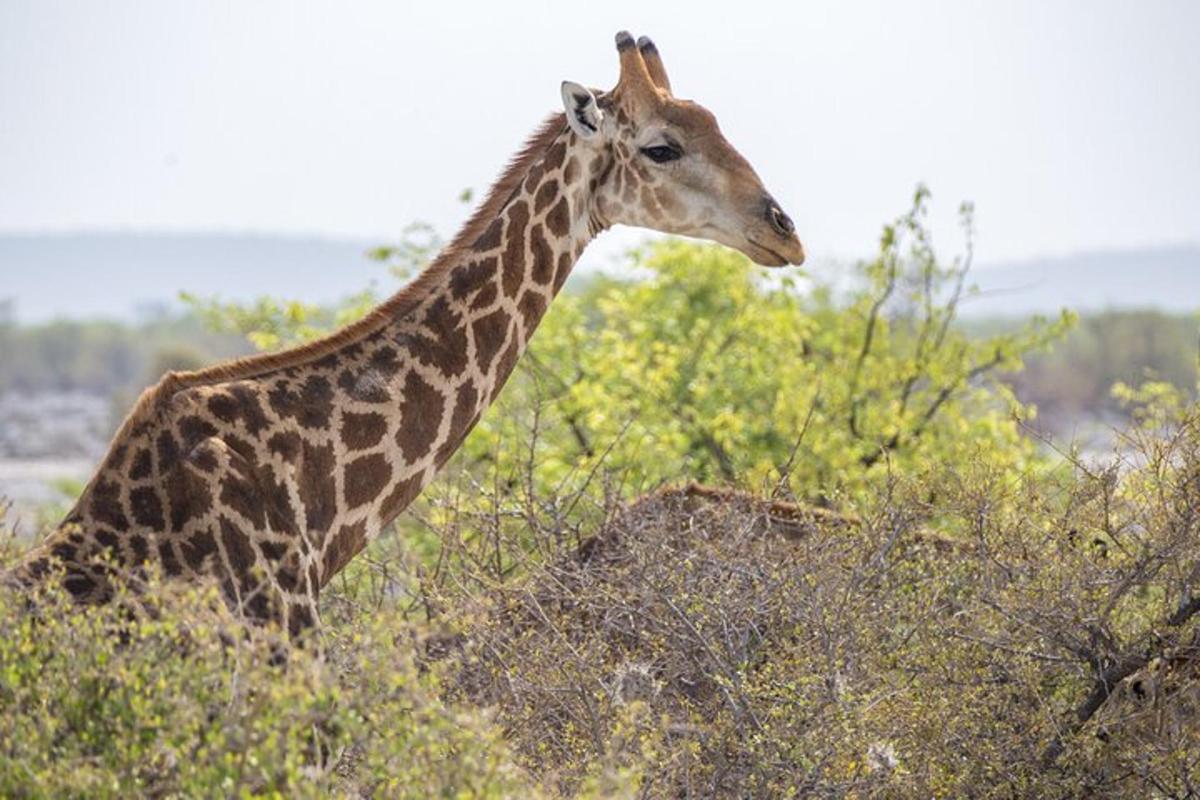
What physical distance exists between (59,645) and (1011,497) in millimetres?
3789

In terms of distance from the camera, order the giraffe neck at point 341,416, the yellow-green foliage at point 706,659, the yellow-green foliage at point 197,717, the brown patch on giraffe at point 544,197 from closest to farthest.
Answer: the yellow-green foliage at point 197,717, the yellow-green foliage at point 706,659, the giraffe neck at point 341,416, the brown patch on giraffe at point 544,197

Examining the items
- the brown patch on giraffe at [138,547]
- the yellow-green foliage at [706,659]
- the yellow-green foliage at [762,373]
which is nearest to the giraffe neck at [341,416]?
the brown patch on giraffe at [138,547]

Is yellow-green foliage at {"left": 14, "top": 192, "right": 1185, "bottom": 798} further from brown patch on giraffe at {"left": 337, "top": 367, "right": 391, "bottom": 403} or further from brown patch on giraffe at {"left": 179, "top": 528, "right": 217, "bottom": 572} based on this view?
brown patch on giraffe at {"left": 337, "top": 367, "right": 391, "bottom": 403}

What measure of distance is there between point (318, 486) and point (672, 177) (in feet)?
6.43

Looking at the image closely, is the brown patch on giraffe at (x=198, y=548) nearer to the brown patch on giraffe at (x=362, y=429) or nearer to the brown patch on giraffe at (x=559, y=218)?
the brown patch on giraffe at (x=362, y=429)

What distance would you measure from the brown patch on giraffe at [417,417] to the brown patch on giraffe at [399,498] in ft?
0.28

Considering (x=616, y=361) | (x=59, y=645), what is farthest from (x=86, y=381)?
(x=59, y=645)

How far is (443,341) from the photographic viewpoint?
754 cm

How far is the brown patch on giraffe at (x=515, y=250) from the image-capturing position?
25.5 ft

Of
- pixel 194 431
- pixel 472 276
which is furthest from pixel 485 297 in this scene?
pixel 194 431

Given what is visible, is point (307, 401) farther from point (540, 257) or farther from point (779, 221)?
point (779, 221)

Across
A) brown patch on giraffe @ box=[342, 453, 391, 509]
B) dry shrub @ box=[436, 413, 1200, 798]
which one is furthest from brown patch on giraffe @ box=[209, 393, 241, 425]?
dry shrub @ box=[436, 413, 1200, 798]

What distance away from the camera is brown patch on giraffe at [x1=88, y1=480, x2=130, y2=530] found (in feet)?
21.5

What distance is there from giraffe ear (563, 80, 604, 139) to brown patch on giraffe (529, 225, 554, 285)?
42 centimetres
